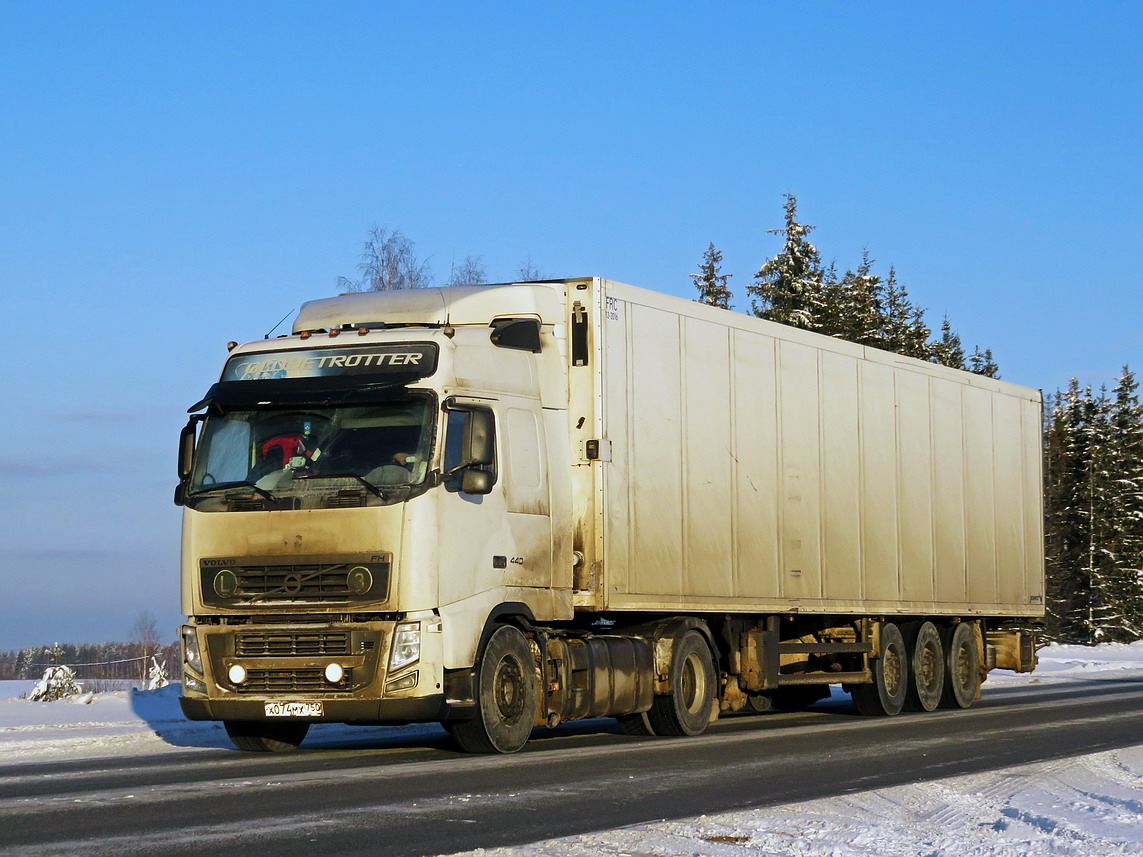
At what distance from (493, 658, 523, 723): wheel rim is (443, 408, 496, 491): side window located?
166cm

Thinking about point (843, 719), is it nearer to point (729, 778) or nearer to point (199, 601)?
point (729, 778)

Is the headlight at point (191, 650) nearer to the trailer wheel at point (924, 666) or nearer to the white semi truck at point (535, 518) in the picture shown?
the white semi truck at point (535, 518)

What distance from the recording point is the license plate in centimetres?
1245

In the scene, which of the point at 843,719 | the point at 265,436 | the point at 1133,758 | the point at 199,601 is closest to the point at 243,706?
the point at 199,601

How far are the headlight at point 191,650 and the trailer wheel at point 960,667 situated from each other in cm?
1157

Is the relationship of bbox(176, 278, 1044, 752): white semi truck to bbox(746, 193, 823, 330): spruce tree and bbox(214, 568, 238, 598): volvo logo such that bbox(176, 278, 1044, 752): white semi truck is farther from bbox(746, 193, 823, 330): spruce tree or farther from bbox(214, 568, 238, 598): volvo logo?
bbox(746, 193, 823, 330): spruce tree

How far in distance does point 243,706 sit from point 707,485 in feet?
18.7

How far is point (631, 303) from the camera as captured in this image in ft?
49.7

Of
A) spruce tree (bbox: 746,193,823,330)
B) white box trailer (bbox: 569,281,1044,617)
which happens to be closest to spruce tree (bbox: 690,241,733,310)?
spruce tree (bbox: 746,193,823,330)

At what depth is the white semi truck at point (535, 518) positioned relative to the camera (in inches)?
492

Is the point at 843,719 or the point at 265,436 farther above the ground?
the point at 265,436

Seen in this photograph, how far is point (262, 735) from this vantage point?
46.4 ft

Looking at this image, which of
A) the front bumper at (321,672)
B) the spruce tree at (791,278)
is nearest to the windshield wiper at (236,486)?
the front bumper at (321,672)

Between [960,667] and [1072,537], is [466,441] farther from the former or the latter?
[1072,537]
